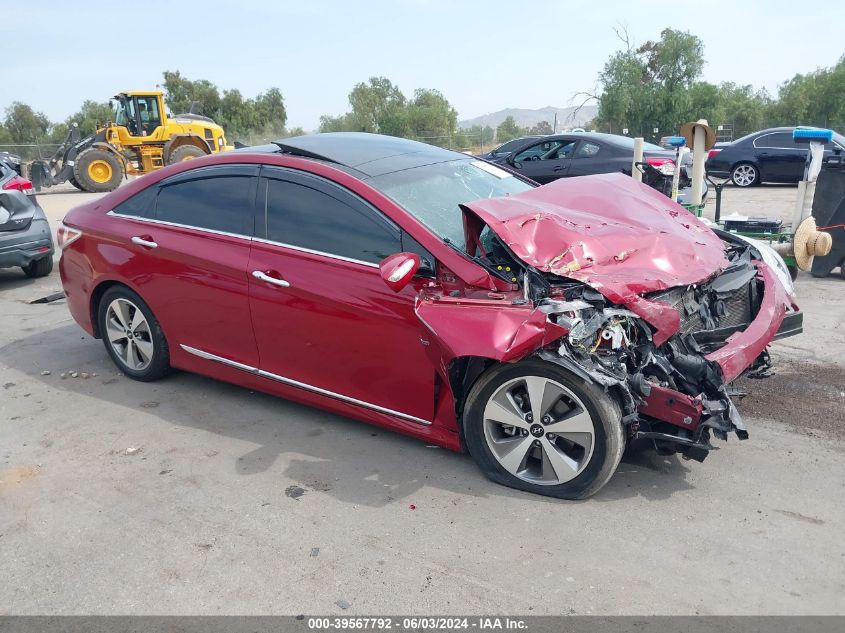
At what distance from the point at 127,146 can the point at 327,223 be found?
21.2 m

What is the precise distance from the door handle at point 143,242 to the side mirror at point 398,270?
2036 mm

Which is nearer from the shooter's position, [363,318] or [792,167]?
[363,318]

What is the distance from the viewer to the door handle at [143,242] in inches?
184

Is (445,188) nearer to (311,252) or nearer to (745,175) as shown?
(311,252)

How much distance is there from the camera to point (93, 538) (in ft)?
10.7

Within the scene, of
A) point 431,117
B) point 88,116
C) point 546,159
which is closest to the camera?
point 546,159

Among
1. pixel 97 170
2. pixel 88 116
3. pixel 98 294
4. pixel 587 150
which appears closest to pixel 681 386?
pixel 98 294

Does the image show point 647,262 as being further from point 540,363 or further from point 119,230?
point 119,230

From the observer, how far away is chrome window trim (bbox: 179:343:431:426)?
3.82 m

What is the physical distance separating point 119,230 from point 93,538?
2368mm

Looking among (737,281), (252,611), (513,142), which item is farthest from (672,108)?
(252,611)

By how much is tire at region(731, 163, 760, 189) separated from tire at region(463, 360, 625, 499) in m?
15.8

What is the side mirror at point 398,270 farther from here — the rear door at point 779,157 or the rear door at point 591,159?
the rear door at point 779,157

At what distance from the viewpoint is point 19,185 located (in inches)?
328
